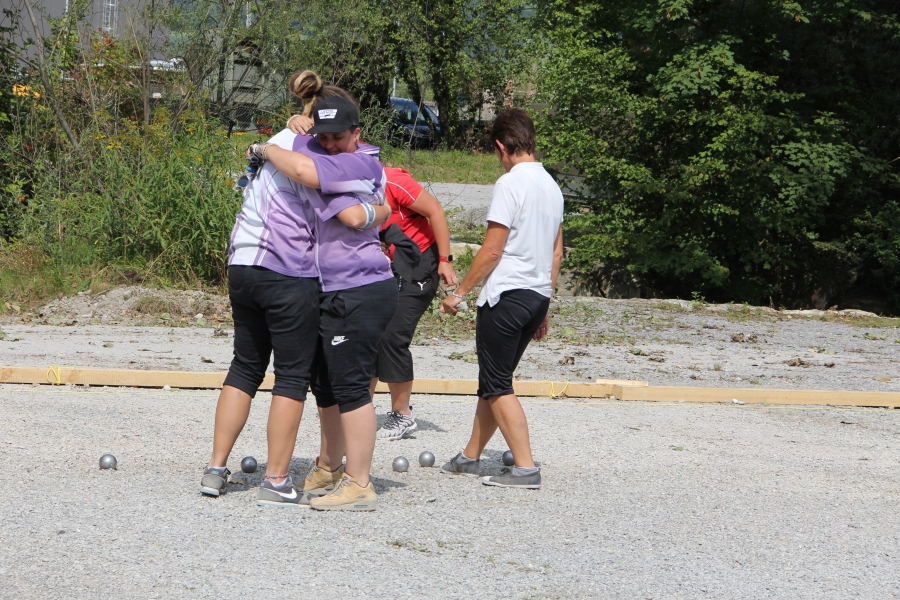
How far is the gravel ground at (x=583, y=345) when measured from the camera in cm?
915

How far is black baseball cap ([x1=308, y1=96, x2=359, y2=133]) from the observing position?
450cm

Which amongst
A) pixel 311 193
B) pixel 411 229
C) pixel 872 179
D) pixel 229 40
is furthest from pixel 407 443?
pixel 872 179

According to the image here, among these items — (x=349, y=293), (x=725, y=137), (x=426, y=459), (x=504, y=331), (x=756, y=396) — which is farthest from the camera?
(x=725, y=137)

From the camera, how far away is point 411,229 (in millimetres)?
6324

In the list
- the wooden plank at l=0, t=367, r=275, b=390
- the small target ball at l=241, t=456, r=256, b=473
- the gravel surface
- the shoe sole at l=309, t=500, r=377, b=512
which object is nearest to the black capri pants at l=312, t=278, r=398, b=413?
the shoe sole at l=309, t=500, r=377, b=512

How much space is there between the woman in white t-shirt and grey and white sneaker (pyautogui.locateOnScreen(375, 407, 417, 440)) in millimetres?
1234

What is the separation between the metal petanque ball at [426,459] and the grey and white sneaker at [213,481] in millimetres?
1300

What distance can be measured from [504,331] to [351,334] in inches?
35.7

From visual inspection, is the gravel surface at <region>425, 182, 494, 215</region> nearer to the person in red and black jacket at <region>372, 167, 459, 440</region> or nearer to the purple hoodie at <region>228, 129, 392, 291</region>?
the person in red and black jacket at <region>372, 167, 459, 440</region>

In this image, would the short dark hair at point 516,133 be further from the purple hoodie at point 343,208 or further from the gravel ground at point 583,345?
the gravel ground at point 583,345

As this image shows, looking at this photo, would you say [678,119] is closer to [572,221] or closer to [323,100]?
[572,221]

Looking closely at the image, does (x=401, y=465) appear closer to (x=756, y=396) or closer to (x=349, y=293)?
(x=349, y=293)

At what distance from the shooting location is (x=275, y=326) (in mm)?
4602

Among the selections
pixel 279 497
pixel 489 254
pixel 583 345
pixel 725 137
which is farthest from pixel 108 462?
pixel 725 137
